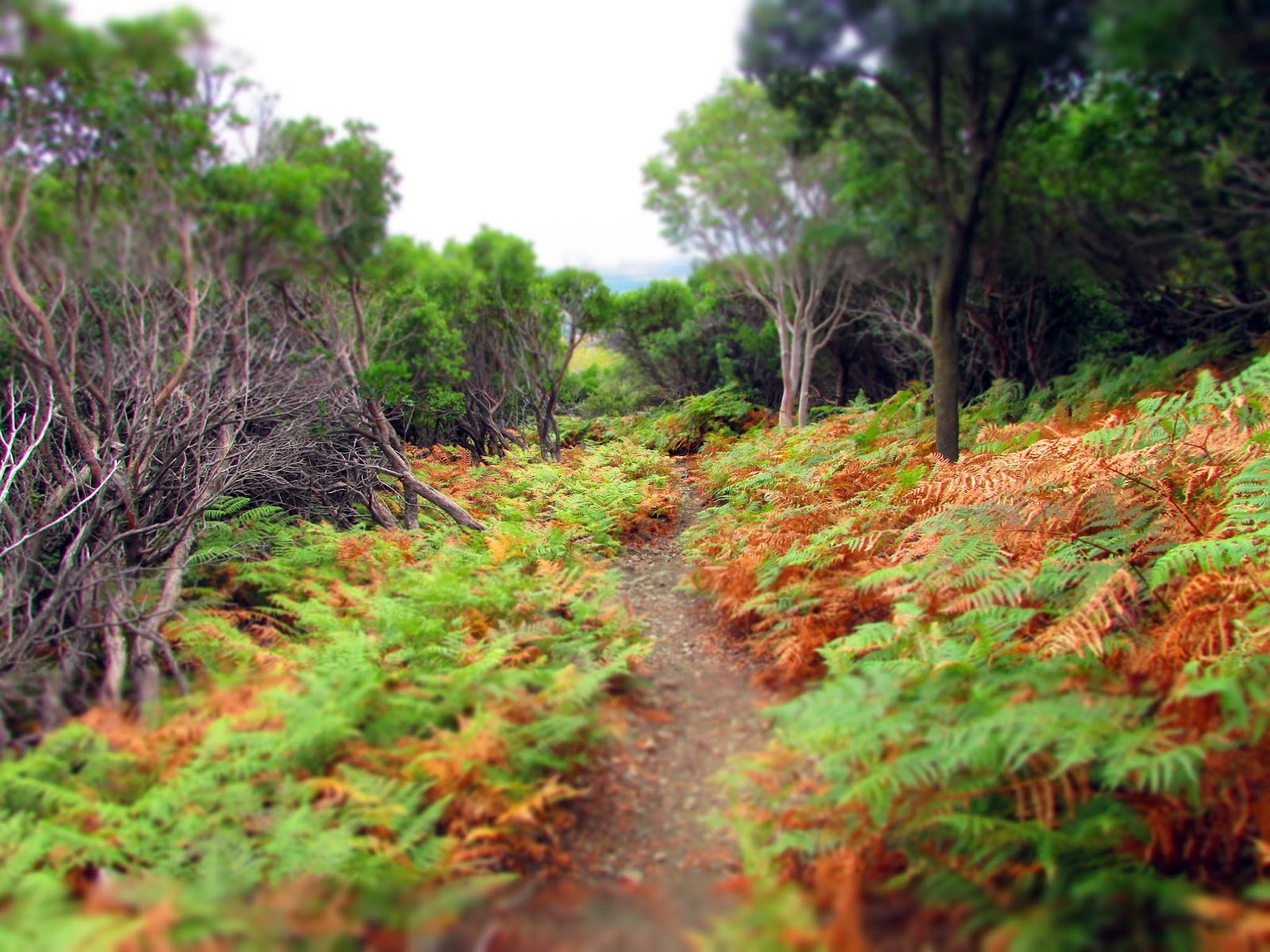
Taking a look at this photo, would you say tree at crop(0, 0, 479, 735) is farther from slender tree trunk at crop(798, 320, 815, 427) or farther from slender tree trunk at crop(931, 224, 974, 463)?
slender tree trunk at crop(798, 320, 815, 427)

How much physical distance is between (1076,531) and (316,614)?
509cm

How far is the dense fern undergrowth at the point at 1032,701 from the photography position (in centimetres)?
184

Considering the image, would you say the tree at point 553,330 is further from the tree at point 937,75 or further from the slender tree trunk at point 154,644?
the tree at point 937,75

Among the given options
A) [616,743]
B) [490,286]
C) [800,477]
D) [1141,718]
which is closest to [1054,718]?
[1141,718]

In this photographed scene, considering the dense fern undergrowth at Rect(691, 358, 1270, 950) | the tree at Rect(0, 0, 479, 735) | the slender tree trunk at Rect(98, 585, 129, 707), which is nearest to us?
the dense fern undergrowth at Rect(691, 358, 1270, 950)

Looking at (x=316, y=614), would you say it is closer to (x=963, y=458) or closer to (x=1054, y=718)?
(x=1054, y=718)

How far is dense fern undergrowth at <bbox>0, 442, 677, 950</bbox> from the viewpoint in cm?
162

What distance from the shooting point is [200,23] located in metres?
3.44

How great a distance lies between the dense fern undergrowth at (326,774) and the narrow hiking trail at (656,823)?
0.51 feet

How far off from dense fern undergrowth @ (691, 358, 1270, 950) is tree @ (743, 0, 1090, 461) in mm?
1571

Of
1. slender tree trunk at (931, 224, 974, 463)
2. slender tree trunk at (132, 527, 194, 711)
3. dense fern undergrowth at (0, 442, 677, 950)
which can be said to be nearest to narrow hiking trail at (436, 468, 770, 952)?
dense fern undergrowth at (0, 442, 677, 950)

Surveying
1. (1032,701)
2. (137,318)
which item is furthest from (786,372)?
(1032,701)

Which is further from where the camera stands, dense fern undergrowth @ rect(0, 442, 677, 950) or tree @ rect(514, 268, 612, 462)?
tree @ rect(514, 268, 612, 462)

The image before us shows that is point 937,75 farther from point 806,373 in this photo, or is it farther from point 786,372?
point 786,372
